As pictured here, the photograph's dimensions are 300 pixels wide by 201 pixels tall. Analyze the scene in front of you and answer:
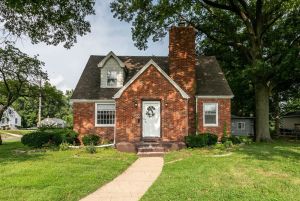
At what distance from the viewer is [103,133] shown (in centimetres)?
2175

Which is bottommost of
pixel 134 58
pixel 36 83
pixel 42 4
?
pixel 36 83

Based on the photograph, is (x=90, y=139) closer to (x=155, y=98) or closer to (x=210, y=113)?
(x=155, y=98)

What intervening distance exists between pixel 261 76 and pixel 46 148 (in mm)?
15256

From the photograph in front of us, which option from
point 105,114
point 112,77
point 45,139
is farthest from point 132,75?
point 45,139

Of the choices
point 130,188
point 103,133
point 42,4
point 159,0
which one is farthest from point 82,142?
point 130,188

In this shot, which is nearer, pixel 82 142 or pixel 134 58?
pixel 82 142

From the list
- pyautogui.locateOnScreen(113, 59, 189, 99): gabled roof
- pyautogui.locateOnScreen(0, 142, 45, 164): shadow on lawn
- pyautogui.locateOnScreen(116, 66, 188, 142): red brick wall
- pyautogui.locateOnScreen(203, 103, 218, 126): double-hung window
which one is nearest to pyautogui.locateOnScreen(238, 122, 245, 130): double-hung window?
pyautogui.locateOnScreen(203, 103, 218, 126): double-hung window

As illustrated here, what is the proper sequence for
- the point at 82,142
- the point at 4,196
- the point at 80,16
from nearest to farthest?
the point at 4,196 < the point at 82,142 < the point at 80,16

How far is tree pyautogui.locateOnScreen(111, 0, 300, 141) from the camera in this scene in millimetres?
23438

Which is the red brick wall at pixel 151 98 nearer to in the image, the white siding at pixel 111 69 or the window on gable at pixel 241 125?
the white siding at pixel 111 69

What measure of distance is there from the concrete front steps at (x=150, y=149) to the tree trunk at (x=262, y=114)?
988 centimetres

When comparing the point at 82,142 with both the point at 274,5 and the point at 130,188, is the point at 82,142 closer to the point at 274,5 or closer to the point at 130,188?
the point at 130,188

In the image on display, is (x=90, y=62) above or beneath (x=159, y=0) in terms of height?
beneath

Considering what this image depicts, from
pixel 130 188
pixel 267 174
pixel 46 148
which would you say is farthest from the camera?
pixel 46 148
